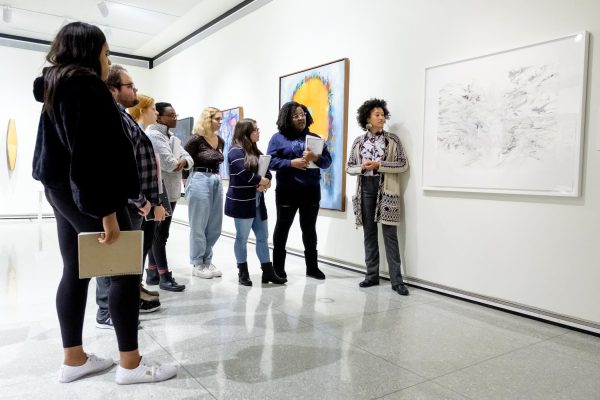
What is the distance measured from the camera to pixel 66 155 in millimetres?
1641

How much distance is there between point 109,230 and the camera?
1588 mm

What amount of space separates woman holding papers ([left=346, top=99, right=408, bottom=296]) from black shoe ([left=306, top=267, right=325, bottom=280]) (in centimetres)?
37

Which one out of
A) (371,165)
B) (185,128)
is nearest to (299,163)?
(371,165)

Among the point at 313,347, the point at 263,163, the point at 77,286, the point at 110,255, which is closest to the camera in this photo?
the point at 110,255

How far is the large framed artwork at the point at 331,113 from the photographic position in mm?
4258

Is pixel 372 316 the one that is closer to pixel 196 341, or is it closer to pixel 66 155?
pixel 196 341

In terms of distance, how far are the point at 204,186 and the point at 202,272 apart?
0.71 metres

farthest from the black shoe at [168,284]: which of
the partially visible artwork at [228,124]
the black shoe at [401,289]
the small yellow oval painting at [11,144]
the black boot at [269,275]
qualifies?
the small yellow oval painting at [11,144]

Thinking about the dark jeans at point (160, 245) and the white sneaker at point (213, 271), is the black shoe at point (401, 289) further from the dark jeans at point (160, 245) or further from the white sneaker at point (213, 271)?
the dark jeans at point (160, 245)

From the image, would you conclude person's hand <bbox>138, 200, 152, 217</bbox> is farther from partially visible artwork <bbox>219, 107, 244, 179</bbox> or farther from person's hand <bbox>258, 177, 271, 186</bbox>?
partially visible artwork <bbox>219, 107, 244, 179</bbox>

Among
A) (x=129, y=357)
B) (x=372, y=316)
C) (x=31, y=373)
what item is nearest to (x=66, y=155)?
(x=129, y=357)

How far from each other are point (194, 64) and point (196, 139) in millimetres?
4066

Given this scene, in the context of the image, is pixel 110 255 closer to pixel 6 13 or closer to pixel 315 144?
pixel 315 144

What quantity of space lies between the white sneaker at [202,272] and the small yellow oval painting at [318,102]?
5.59 ft
